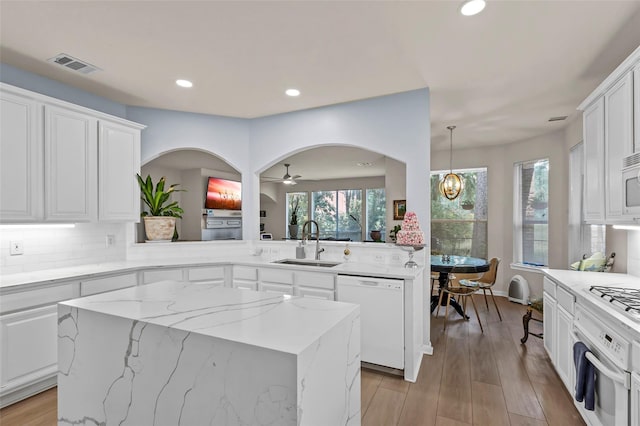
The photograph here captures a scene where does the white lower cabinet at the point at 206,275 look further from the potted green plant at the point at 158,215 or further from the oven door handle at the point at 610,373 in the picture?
the oven door handle at the point at 610,373

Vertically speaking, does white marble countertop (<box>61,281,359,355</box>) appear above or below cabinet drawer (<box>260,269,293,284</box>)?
above

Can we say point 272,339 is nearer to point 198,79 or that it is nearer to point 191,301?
point 191,301

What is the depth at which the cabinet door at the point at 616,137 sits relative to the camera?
1950 mm

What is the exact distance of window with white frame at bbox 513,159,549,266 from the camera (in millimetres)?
5004

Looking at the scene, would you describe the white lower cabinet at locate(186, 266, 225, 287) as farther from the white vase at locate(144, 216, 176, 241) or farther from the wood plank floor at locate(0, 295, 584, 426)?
the wood plank floor at locate(0, 295, 584, 426)

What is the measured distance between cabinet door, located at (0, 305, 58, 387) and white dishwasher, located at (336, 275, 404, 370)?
239 centimetres

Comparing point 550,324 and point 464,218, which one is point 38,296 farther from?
point 464,218

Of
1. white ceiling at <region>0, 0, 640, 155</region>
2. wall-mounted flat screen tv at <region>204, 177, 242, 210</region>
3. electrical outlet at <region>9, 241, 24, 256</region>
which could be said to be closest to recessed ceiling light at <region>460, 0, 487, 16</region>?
white ceiling at <region>0, 0, 640, 155</region>

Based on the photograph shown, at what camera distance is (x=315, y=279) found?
303 cm

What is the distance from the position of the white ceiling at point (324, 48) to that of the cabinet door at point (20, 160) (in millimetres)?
460

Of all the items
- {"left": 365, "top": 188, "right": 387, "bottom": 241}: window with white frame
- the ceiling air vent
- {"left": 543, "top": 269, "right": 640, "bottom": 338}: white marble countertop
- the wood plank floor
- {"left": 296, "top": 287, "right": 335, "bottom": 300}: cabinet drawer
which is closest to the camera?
{"left": 543, "top": 269, "right": 640, "bottom": 338}: white marble countertop

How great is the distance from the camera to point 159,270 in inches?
127

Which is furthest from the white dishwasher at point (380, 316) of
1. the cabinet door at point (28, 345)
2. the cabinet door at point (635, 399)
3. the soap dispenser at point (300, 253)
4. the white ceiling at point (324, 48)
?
the cabinet door at point (28, 345)

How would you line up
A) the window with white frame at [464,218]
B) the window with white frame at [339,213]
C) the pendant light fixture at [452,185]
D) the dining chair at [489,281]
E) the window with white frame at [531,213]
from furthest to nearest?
the window with white frame at [339,213] < the window with white frame at [464,218] < the window with white frame at [531,213] < the pendant light fixture at [452,185] < the dining chair at [489,281]
